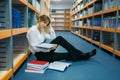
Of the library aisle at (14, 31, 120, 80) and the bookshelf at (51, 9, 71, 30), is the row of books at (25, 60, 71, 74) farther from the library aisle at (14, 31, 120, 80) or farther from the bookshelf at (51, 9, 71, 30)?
the bookshelf at (51, 9, 71, 30)

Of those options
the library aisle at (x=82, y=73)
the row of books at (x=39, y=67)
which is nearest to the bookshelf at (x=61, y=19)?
the library aisle at (x=82, y=73)

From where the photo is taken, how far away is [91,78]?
2.10 meters

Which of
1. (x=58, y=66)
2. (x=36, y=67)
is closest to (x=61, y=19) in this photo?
(x=58, y=66)

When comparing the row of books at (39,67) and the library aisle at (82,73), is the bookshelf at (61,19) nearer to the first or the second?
the library aisle at (82,73)

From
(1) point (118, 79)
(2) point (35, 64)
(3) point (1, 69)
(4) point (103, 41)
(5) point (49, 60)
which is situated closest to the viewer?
(3) point (1, 69)

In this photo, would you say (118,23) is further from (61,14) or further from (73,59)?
(61,14)

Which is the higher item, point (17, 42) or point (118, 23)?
point (118, 23)

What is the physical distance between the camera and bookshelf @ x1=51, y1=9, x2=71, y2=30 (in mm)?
14906

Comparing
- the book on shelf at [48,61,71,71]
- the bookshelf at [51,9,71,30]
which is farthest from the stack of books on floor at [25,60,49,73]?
the bookshelf at [51,9,71,30]

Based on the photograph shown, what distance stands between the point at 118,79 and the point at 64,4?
532 inches

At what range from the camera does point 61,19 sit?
15.1 metres

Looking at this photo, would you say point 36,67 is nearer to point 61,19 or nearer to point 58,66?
point 58,66

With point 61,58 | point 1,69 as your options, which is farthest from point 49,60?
point 1,69

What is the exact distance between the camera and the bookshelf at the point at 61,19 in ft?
48.9
